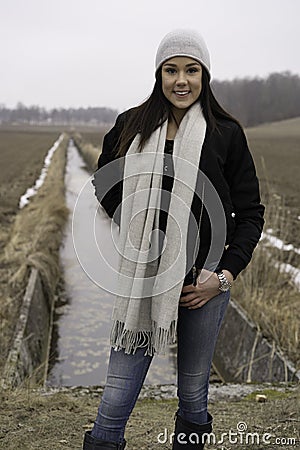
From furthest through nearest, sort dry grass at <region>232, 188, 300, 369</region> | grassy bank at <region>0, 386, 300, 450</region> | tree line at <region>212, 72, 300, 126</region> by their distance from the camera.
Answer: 1. tree line at <region>212, 72, 300, 126</region>
2. dry grass at <region>232, 188, 300, 369</region>
3. grassy bank at <region>0, 386, 300, 450</region>

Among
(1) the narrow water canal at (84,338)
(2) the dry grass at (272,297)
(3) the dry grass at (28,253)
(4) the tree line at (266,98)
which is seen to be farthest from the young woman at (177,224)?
(4) the tree line at (266,98)

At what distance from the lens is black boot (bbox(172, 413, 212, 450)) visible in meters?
2.05

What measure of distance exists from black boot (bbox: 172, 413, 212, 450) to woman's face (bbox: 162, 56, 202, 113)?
43.8 inches

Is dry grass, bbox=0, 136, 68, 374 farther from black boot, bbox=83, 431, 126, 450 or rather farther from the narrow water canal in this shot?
black boot, bbox=83, 431, 126, 450

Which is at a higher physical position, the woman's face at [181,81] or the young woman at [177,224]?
the woman's face at [181,81]

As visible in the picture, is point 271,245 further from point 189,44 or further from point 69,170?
point 69,170

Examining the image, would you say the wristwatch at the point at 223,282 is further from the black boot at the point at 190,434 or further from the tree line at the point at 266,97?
the tree line at the point at 266,97

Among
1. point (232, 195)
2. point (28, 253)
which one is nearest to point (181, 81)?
point (232, 195)

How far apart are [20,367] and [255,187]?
287 cm

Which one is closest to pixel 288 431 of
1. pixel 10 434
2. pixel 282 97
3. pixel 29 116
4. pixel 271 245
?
pixel 10 434

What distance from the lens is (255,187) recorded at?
195cm

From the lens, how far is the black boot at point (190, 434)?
2.05 meters

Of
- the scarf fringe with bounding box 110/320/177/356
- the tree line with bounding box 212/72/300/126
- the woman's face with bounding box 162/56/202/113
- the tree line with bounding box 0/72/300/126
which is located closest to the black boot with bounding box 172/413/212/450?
the scarf fringe with bounding box 110/320/177/356

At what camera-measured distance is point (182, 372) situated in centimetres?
201
